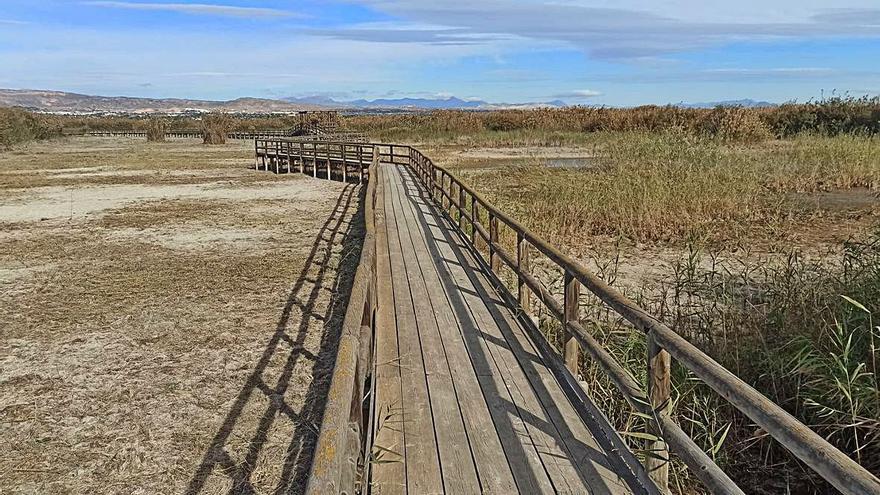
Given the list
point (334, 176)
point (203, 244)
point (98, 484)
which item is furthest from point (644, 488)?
point (334, 176)

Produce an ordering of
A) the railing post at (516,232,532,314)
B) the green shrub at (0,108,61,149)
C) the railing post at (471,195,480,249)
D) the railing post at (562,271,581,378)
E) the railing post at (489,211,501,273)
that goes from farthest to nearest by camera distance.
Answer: the green shrub at (0,108,61,149)
the railing post at (471,195,480,249)
the railing post at (489,211,501,273)
the railing post at (516,232,532,314)
the railing post at (562,271,581,378)

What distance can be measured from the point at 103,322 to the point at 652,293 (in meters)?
6.67

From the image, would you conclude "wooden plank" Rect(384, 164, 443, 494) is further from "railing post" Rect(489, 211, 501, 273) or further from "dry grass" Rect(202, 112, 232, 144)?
"dry grass" Rect(202, 112, 232, 144)

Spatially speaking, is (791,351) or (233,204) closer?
(791,351)

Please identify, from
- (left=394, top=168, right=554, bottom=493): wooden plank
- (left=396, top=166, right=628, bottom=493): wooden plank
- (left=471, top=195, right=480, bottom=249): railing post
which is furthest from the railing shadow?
(left=471, top=195, right=480, bottom=249): railing post

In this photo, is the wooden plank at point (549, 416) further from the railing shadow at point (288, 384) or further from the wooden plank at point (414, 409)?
the railing shadow at point (288, 384)

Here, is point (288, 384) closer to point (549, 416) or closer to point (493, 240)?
point (493, 240)

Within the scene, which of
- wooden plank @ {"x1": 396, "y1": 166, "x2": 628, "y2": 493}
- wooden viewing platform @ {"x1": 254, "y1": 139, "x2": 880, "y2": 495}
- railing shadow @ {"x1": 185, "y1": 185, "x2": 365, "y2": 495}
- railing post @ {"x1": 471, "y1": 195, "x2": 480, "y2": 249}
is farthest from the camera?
railing post @ {"x1": 471, "y1": 195, "x2": 480, "y2": 249}

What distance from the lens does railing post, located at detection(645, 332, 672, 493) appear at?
289cm

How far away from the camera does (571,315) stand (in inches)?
163

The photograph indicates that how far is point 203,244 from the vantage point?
13039mm

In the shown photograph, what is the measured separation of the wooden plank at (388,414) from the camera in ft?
10.3

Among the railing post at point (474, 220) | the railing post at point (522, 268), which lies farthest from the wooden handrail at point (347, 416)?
the railing post at point (474, 220)

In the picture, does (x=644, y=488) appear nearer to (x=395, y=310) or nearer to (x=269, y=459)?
(x=269, y=459)
